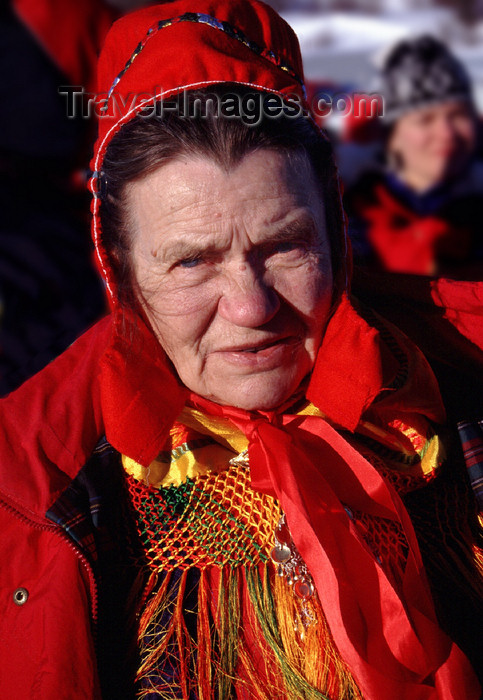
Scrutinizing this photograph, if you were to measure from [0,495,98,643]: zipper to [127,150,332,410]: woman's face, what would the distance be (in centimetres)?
37

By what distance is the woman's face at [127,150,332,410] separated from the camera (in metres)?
1.27

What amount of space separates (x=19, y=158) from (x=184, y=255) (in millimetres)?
1518

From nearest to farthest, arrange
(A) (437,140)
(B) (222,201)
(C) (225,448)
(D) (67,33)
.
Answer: (B) (222,201)
(C) (225,448)
(D) (67,33)
(A) (437,140)

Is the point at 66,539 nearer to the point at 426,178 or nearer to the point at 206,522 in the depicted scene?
the point at 206,522

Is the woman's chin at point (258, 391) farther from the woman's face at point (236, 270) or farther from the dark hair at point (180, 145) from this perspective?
the dark hair at point (180, 145)

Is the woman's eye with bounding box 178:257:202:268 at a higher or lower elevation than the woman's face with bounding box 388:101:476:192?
lower

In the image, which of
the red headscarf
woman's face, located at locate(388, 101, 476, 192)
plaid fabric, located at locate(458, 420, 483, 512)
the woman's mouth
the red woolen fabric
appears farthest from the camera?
woman's face, located at locate(388, 101, 476, 192)

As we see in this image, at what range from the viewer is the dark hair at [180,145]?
127 cm

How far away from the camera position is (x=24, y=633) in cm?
130

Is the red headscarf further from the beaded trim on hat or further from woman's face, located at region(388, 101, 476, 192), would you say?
woman's face, located at region(388, 101, 476, 192)

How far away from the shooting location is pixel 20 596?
133 cm

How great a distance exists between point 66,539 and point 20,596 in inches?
5.1

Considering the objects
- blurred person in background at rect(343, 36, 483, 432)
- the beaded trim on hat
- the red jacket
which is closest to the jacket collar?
the red jacket

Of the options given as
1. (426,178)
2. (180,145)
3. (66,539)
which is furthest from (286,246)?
(426,178)
